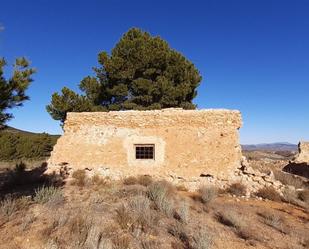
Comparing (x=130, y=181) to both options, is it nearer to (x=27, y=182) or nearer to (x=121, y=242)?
(x=27, y=182)

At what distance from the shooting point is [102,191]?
10.7m

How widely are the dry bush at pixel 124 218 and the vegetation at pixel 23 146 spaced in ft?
64.8

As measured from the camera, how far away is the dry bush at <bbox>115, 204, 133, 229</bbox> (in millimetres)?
7137

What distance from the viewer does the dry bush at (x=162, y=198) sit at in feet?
27.4

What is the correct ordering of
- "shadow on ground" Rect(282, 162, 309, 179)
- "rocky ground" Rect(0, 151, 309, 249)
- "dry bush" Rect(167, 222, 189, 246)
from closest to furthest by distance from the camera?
"rocky ground" Rect(0, 151, 309, 249) < "dry bush" Rect(167, 222, 189, 246) < "shadow on ground" Rect(282, 162, 309, 179)

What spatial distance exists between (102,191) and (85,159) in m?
2.39

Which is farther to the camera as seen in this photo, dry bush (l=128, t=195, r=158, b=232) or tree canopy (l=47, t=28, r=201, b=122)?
tree canopy (l=47, t=28, r=201, b=122)

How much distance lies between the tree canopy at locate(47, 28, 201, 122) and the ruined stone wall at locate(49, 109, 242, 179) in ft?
22.5

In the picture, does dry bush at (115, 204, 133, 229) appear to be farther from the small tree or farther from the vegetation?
the vegetation

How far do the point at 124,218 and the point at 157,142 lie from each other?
5232 mm

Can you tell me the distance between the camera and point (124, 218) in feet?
24.2

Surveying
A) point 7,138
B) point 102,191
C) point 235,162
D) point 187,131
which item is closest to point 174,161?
point 187,131

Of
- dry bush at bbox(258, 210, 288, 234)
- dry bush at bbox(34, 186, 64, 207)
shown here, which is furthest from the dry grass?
dry bush at bbox(34, 186, 64, 207)

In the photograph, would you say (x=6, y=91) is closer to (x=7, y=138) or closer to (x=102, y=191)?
(x=102, y=191)
